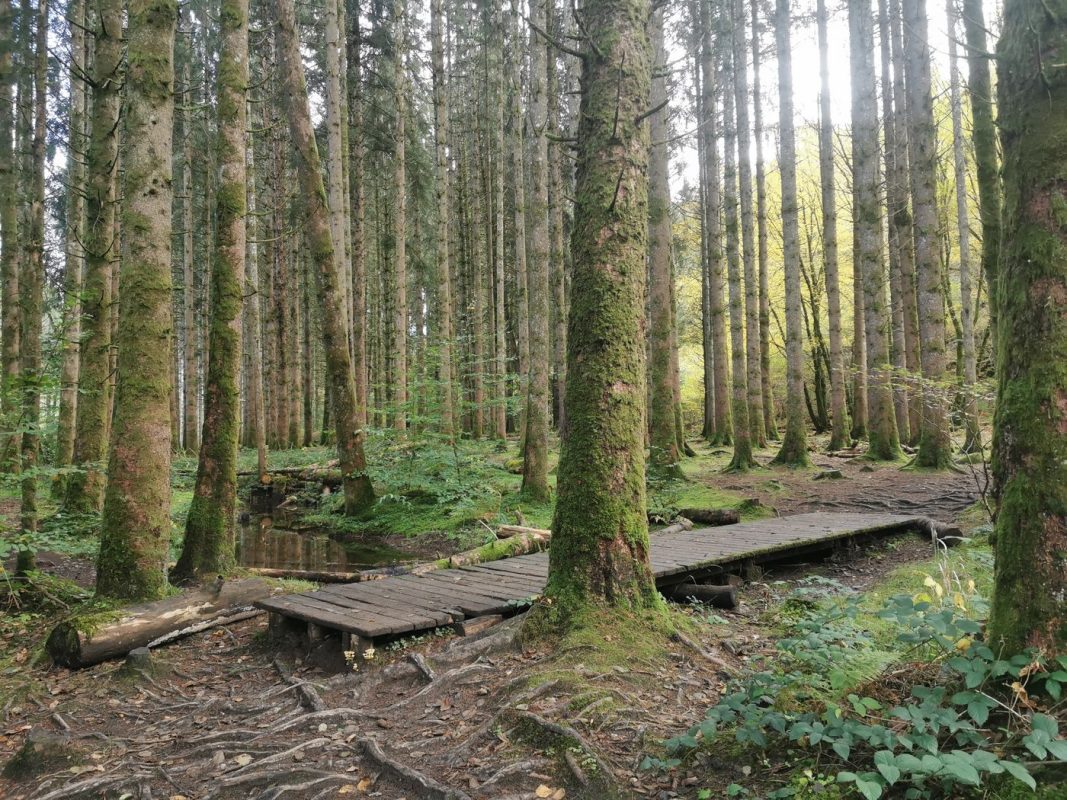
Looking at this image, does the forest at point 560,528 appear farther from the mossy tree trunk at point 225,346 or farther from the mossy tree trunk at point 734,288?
the mossy tree trunk at point 734,288

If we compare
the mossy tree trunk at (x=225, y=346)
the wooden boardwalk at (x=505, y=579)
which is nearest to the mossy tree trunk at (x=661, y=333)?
the wooden boardwalk at (x=505, y=579)

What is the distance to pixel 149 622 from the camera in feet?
18.7

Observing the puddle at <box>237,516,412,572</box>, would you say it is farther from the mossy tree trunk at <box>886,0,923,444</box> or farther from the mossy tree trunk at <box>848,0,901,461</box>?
the mossy tree trunk at <box>886,0,923,444</box>

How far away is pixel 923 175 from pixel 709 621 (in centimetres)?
1129

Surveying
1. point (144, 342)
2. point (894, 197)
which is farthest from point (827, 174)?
point (144, 342)

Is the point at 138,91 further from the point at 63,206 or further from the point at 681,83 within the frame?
the point at 681,83

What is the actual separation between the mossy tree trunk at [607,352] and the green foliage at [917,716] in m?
1.24

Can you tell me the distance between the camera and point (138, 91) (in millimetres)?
6336

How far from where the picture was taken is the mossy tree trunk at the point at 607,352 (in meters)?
4.43

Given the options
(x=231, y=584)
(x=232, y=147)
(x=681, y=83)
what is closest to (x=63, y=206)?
(x=232, y=147)

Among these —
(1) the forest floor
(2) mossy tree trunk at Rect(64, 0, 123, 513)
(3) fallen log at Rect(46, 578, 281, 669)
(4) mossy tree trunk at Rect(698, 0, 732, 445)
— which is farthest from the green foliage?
(4) mossy tree trunk at Rect(698, 0, 732, 445)

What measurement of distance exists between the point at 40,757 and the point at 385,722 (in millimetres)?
1971

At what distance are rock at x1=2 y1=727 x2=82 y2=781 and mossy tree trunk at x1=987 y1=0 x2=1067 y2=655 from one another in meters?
4.91

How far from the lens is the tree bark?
14.5 feet
